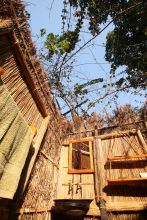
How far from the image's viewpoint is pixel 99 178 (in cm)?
517

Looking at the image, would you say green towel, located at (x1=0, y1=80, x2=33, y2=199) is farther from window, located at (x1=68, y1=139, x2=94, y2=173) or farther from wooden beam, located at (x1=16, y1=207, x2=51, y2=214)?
window, located at (x1=68, y1=139, x2=94, y2=173)

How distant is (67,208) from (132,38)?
8943mm

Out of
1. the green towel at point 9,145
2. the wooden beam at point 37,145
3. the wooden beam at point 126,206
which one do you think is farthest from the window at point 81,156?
the green towel at point 9,145

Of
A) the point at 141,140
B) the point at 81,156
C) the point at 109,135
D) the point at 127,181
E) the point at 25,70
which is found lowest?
the point at 127,181

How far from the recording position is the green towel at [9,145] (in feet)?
6.96

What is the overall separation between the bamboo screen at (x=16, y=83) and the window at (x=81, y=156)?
83.3 inches

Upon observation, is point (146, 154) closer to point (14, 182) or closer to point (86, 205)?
point (86, 205)

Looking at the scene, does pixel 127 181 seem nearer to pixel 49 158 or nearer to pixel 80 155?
pixel 80 155

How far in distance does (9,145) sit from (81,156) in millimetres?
3857

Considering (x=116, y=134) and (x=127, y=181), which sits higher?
(x=116, y=134)

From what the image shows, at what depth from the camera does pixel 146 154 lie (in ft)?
17.0

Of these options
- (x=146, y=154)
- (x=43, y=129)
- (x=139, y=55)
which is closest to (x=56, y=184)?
(x=43, y=129)

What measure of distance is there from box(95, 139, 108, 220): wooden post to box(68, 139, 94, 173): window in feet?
0.58

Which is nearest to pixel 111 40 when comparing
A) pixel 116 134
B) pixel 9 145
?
pixel 116 134
